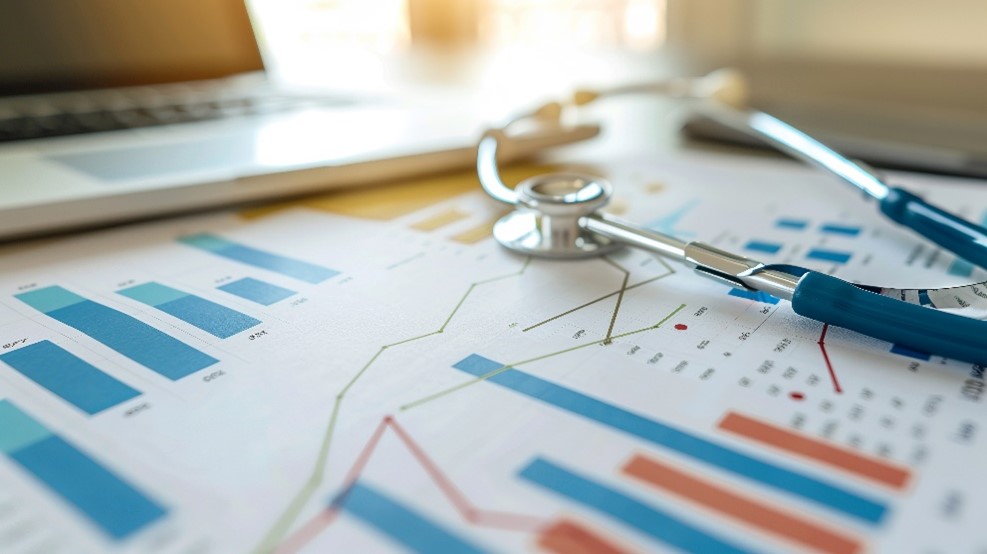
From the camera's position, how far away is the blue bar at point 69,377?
1.05 ft

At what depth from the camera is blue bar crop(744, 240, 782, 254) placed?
477 mm

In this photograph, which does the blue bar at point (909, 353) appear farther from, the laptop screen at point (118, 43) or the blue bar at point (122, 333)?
the laptop screen at point (118, 43)

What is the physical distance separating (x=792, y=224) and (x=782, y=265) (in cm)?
16

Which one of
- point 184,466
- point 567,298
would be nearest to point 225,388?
point 184,466

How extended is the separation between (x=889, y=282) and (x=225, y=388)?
0.36 m

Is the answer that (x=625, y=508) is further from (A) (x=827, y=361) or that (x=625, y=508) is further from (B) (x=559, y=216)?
(B) (x=559, y=216)

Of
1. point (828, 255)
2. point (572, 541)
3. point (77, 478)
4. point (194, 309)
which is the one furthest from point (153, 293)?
point (828, 255)

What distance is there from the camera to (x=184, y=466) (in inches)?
10.9

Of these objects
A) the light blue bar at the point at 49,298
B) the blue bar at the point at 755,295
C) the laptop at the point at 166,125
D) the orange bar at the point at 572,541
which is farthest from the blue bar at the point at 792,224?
the light blue bar at the point at 49,298

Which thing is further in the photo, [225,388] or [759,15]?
[759,15]

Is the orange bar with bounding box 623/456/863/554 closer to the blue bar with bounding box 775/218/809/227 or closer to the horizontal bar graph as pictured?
the horizontal bar graph

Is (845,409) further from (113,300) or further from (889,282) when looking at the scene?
(113,300)

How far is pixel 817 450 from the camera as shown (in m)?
0.28

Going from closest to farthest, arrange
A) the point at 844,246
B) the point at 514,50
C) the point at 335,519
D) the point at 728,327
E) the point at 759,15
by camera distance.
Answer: the point at 335,519 → the point at 728,327 → the point at 844,246 → the point at 514,50 → the point at 759,15
